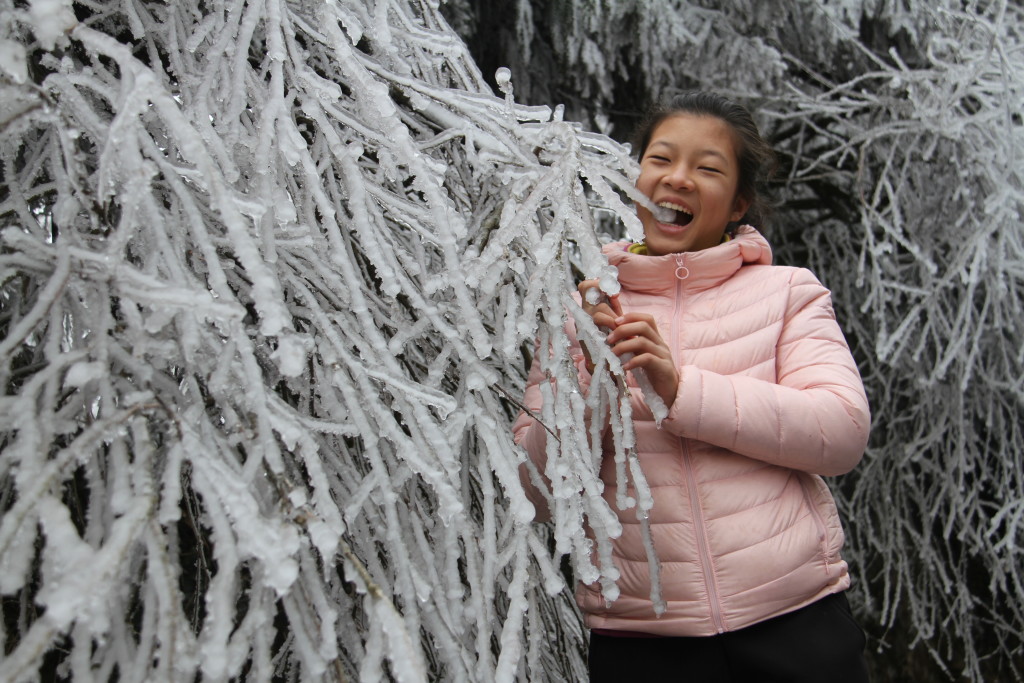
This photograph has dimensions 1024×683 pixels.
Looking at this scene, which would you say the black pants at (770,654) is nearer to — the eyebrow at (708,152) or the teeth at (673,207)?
the teeth at (673,207)

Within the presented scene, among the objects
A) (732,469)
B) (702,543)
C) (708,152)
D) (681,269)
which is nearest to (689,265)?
(681,269)

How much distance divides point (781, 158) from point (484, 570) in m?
2.65

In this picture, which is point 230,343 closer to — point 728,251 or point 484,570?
point 484,570

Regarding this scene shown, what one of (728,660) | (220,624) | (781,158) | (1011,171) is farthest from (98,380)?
(781,158)

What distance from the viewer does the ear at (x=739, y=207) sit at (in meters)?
1.56

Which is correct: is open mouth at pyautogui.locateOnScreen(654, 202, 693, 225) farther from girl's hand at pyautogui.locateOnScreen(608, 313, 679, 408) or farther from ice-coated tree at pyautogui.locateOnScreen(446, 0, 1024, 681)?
ice-coated tree at pyautogui.locateOnScreen(446, 0, 1024, 681)

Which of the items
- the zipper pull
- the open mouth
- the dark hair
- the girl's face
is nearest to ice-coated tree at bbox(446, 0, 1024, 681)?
the dark hair

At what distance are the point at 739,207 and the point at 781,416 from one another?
578 millimetres

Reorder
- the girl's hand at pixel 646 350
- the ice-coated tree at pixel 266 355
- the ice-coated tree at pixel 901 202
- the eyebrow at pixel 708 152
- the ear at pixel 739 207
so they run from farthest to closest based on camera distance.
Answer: the ice-coated tree at pixel 901 202
the ear at pixel 739 207
the eyebrow at pixel 708 152
the girl's hand at pixel 646 350
the ice-coated tree at pixel 266 355

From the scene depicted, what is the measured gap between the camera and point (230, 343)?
81cm

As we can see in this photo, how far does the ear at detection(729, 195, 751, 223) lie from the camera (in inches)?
61.4

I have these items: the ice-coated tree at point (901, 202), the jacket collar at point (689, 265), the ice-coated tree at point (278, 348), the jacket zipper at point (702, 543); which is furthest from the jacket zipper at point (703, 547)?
the ice-coated tree at point (901, 202)

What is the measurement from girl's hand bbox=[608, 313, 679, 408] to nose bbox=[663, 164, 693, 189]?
1.22 ft

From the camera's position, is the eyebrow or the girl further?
the eyebrow
